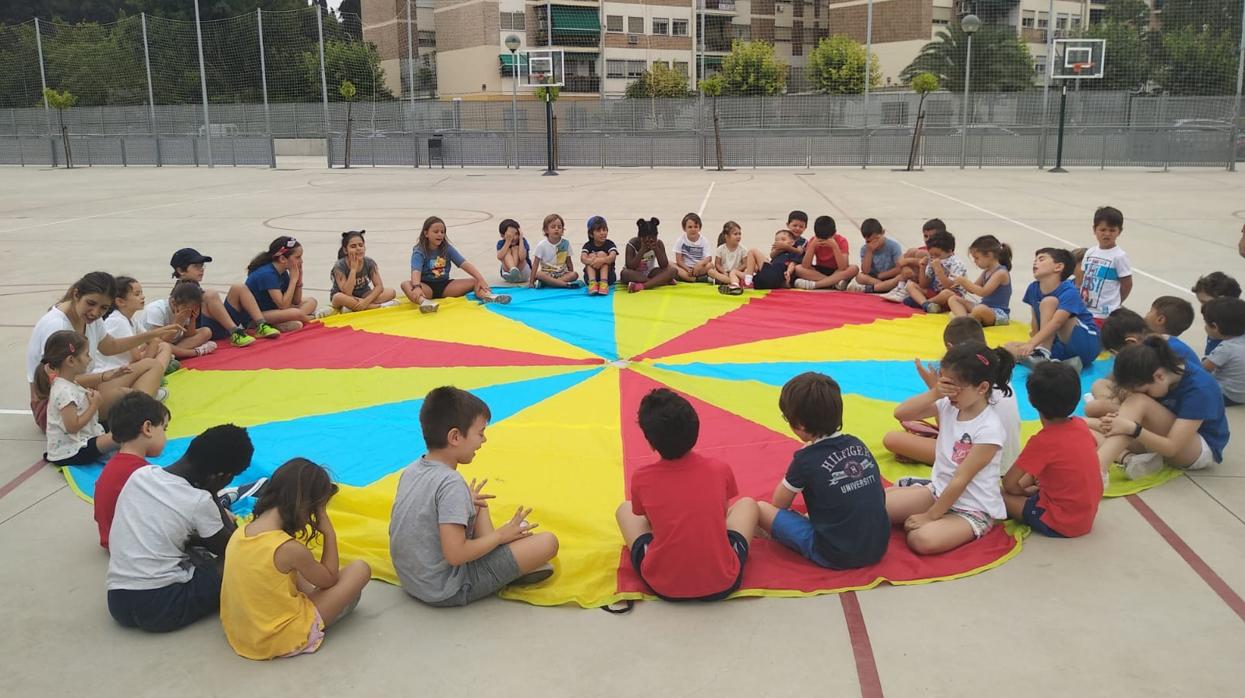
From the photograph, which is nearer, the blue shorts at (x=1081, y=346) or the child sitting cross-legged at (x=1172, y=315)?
the child sitting cross-legged at (x=1172, y=315)

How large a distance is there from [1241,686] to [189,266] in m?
6.38

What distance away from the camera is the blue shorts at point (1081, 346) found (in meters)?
6.33

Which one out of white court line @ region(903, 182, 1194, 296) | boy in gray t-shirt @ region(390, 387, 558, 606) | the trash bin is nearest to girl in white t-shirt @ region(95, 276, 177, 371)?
boy in gray t-shirt @ region(390, 387, 558, 606)

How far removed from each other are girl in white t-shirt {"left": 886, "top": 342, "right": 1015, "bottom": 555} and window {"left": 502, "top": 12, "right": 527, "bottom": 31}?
168 ft

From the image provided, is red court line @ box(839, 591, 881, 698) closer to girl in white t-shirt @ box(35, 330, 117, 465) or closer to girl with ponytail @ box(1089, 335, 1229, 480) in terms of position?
girl with ponytail @ box(1089, 335, 1229, 480)

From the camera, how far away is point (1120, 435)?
4.51 m

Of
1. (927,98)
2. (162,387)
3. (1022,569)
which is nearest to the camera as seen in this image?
(1022,569)

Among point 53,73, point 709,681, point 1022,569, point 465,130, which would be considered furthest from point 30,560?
point 53,73

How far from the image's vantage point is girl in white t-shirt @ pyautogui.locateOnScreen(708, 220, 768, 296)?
909 cm

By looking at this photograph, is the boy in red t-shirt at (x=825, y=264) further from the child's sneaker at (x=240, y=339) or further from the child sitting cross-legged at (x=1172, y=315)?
the child's sneaker at (x=240, y=339)

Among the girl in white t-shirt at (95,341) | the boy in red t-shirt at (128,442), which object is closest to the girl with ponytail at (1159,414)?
the boy in red t-shirt at (128,442)

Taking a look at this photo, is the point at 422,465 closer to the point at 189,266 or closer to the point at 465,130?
the point at 189,266

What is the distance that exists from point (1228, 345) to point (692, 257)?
5059 millimetres

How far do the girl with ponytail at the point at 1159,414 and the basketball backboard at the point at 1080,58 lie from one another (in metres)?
23.6
